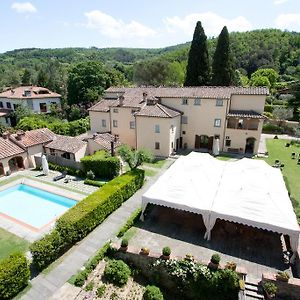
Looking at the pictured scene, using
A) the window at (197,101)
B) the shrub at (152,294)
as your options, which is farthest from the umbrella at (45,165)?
the window at (197,101)

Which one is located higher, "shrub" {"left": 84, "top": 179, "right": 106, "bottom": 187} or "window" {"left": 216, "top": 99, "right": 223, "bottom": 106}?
"window" {"left": 216, "top": 99, "right": 223, "bottom": 106}

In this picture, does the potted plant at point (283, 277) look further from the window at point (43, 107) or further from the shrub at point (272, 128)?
the window at point (43, 107)

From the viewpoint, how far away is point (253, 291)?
12.5 m

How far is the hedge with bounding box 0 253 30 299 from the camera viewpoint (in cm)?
1231

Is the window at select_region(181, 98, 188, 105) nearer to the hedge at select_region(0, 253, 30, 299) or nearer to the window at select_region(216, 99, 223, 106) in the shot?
the window at select_region(216, 99, 223, 106)

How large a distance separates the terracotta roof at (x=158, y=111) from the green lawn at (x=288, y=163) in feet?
47.7

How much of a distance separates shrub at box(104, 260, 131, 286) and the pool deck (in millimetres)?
6843

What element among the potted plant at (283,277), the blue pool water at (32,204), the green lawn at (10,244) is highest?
the potted plant at (283,277)

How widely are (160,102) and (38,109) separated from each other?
35.8m

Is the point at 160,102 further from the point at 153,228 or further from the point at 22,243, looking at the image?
the point at 22,243

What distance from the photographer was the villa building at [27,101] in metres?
54.7

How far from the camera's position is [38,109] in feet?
191

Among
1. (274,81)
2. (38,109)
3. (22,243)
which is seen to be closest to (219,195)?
(22,243)

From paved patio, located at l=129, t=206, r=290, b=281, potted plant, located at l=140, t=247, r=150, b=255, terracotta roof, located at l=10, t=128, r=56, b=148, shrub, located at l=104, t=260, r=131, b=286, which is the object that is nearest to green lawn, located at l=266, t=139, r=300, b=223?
paved patio, located at l=129, t=206, r=290, b=281
